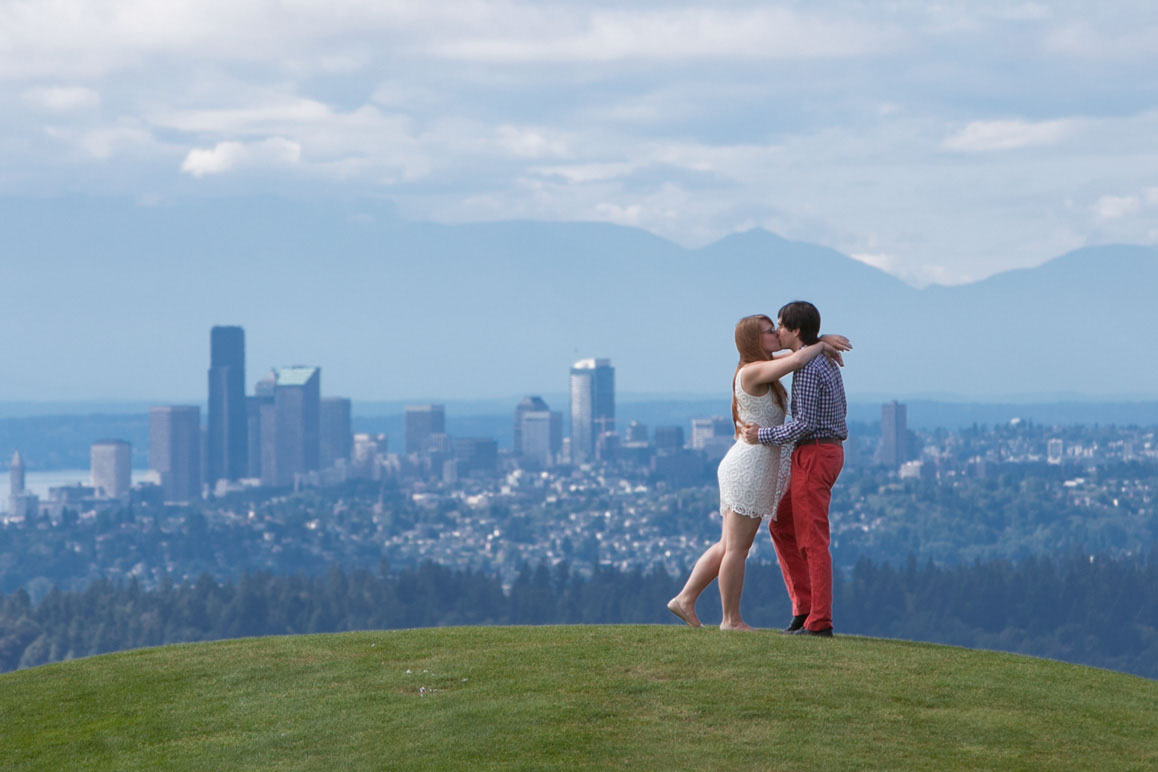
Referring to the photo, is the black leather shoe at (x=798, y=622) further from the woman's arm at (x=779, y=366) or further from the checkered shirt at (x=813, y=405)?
the woman's arm at (x=779, y=366)

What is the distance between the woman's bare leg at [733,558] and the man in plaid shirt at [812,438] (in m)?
0.28

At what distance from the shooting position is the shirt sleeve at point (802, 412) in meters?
11.3

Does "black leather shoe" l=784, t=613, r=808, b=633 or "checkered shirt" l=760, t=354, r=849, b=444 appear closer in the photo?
"checkered shirt" l=760, t=354, r=849, b=444

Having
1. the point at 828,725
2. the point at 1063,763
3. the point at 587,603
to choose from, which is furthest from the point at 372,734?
the point at 587,603

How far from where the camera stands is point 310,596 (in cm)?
17112

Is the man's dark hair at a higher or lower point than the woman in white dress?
higher

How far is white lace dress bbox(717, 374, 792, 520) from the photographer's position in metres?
11.6

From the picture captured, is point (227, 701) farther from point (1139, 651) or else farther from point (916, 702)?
point (1139, 651)

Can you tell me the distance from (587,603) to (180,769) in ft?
543

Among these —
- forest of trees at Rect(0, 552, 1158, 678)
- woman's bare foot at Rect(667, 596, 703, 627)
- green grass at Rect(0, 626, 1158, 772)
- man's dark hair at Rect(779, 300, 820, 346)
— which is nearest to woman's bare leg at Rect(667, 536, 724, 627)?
woman's bare foot at Rect(667, 596, 703, 627)

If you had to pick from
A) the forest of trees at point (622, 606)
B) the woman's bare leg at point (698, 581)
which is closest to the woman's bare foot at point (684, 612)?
the woman's bare leg at point (698, 581)

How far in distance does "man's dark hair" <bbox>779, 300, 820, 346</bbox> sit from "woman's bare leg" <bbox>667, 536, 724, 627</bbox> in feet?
5.91

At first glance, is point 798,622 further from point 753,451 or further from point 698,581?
point 753,451

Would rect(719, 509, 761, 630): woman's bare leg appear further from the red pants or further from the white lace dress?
the red pants
